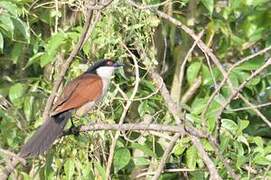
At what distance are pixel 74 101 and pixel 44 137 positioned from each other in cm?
36

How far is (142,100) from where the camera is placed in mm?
3424

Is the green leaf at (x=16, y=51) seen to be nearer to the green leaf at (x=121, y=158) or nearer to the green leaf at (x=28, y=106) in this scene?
the green leaf at (x=28, y=106)

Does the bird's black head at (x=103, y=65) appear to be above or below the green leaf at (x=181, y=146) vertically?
above

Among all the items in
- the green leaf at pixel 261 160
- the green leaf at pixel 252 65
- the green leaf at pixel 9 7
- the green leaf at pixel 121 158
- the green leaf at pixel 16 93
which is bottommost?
the green leaf at pixel 261 160

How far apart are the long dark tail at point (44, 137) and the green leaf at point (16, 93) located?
46 centimetres

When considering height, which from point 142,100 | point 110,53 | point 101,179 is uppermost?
point 110,53

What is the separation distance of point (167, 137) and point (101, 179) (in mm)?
394

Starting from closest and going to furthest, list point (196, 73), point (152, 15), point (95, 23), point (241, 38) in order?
point (95, 23) → point (152, 15) → point (196, 73) → point (241, 38)

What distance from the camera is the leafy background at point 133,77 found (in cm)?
310

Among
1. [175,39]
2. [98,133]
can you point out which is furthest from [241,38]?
[98,133]

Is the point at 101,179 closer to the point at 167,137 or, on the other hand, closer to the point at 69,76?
the point at 167,137

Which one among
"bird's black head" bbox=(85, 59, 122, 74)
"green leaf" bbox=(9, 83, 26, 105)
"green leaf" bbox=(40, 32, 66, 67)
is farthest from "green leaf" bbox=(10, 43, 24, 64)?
"bird's black head" bbox=(85, 59, 122, 74)

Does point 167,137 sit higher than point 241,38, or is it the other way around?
point 241,38

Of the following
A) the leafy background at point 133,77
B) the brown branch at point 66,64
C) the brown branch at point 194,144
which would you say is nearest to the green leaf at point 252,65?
the leafy background at point 133,77
